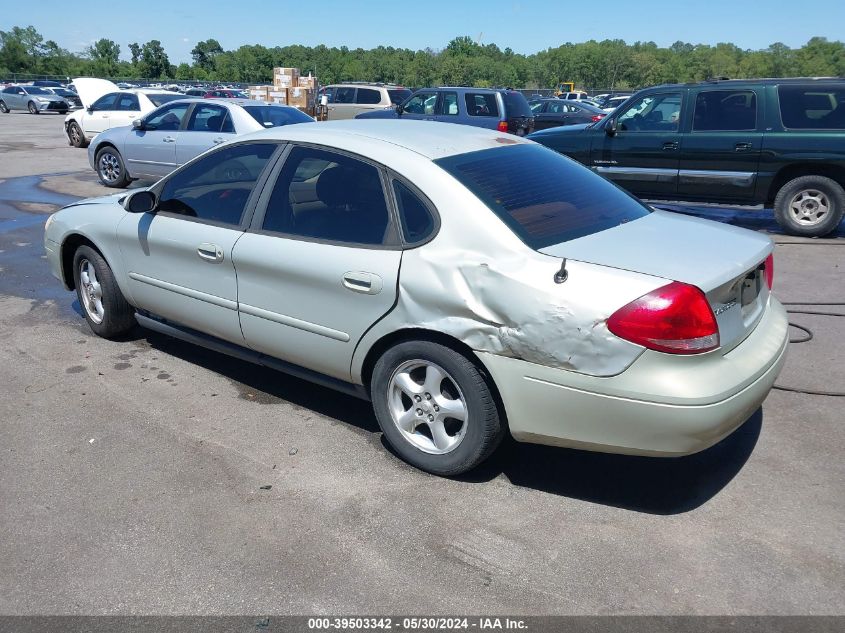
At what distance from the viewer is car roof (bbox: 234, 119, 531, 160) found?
13.3 ft

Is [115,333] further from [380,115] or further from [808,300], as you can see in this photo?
[380,115]

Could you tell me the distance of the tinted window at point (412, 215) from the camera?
3.66m

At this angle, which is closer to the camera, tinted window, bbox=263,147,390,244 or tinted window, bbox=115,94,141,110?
tinted window, bbox=263,147,390,244

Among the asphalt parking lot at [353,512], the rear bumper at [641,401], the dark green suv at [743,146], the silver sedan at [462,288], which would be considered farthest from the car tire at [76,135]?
the rear bumper at [641,401]

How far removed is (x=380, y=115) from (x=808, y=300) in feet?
45.9

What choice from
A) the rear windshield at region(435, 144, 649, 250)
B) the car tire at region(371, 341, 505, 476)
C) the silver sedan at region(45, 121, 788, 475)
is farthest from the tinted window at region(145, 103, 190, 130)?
the car tire at region(371, 341, 505, 476)

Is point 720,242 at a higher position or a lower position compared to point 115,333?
higher

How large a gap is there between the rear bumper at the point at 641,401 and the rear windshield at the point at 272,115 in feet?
30.1

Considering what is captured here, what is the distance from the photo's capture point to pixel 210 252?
4.50 metres

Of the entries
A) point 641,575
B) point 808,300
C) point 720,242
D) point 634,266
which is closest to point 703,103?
point 808,300

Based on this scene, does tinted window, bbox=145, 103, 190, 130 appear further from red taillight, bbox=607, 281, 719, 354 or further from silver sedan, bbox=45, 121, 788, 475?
red taillight, bbox=607, 281, 719, 354

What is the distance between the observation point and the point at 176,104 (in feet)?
40.2

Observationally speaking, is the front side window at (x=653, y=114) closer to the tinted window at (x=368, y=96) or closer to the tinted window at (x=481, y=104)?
the tinted window at (x=481, y=104)

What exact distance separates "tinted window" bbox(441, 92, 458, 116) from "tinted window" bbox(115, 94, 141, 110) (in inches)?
281
